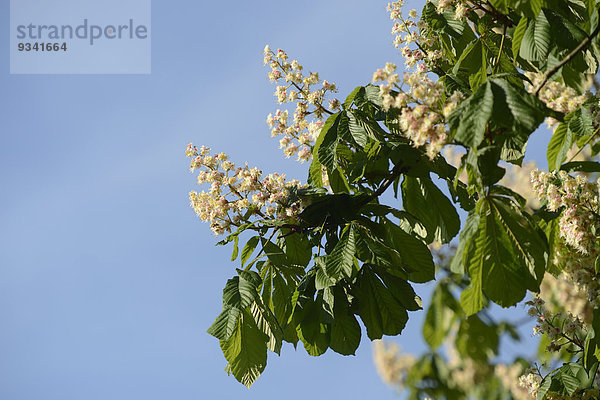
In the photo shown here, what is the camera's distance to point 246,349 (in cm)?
268

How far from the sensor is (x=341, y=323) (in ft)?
8.84

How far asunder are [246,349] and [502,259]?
3.45 feet

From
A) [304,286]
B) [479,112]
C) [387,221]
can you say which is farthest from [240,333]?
[479,112]

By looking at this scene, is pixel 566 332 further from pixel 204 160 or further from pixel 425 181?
pixel 204 160

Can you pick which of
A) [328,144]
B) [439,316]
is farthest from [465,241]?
[328,144]

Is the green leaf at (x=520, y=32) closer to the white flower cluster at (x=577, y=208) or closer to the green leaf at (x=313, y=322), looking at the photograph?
the white flower cluster at (x=577, y=208)

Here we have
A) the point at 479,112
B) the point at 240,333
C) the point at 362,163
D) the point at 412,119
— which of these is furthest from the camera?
the point at 362,163

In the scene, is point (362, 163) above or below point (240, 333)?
above

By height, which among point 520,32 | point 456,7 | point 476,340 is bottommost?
point 476,340

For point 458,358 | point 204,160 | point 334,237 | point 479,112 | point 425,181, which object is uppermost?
point 204,160

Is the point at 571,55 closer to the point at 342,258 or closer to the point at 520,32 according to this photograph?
the point at 520,32

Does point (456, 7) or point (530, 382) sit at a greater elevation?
point (456, 7)

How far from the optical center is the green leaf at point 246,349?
8.77 ft

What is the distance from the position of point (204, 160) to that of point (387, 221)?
36.9 inches
